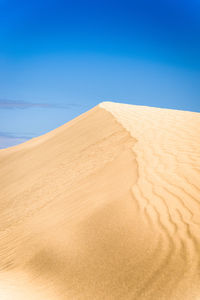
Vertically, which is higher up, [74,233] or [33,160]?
[33,160]

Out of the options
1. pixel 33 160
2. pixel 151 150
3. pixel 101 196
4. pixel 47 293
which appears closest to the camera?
pixel 47 293

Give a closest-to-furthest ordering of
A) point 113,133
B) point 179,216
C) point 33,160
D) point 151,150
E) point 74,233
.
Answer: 1. point 179,216
2. point 74,233
3. point 151,150
4. point 113,133
5. point 33,160

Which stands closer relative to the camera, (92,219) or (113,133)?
(92,219)

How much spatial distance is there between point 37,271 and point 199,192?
2450 millimetres

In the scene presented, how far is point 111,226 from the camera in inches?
149

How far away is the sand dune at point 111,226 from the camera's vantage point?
2875mm

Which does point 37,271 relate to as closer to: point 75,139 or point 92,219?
point 92,219

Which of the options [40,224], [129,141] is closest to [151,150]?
[129,141]

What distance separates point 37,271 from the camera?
365cm

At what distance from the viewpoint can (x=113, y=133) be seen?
9461mm

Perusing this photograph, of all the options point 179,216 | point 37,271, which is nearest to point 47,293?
point 37,271

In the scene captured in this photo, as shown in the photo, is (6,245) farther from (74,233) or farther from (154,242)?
(154,242)

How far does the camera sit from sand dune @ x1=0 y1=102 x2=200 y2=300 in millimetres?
2875

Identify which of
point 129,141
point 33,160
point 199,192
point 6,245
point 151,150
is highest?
point 33,160
